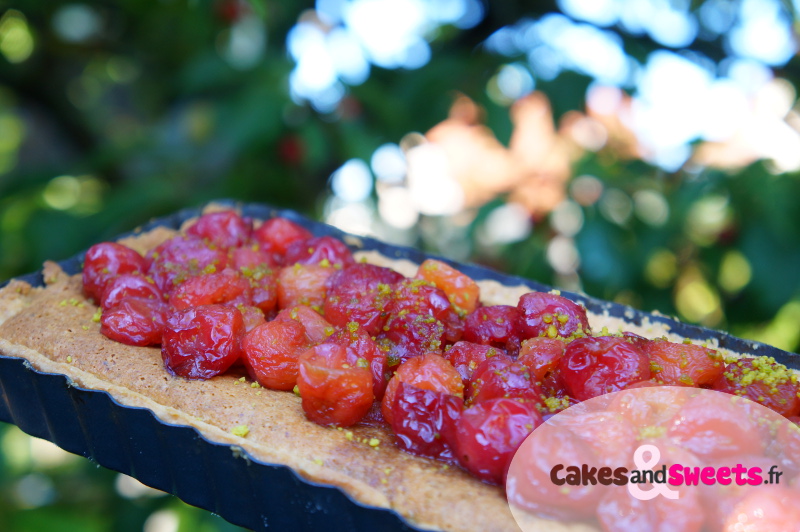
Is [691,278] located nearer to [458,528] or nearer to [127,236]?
[458,528]

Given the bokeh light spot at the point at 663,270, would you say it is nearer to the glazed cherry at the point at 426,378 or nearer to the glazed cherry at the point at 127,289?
the glazed cherry at the point at 426,378

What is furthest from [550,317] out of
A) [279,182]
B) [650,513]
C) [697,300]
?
[279,182]

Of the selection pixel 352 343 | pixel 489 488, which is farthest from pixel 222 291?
pixel 489 488

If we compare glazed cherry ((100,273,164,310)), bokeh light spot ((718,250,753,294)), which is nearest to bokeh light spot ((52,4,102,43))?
glazed cherry ((100,273,164,310))

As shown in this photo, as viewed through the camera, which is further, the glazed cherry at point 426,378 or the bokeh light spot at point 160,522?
the bokeh light spot at point 160,522

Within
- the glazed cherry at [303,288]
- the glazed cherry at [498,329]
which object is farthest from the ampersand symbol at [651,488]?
the glazed cherry at [303,288]

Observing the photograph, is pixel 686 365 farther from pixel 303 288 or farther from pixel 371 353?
pixel 303 288
